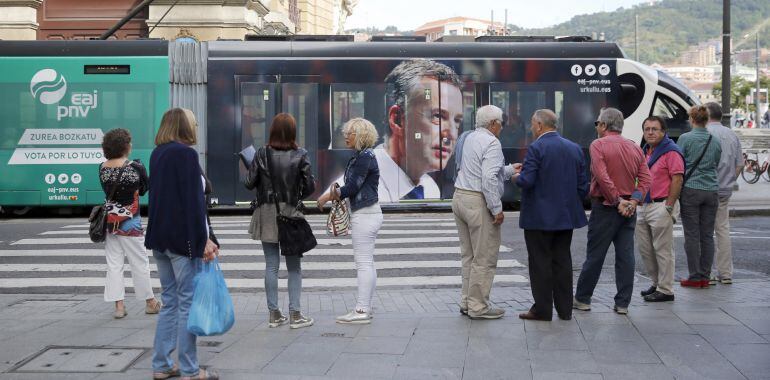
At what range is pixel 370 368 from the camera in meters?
6.25

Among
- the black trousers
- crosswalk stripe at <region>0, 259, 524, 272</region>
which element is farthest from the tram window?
the black trousers

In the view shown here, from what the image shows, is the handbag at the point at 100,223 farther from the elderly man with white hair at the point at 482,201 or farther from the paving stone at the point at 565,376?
the paving stone at the point at 565,376

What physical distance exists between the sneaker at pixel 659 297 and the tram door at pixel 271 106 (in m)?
9.95

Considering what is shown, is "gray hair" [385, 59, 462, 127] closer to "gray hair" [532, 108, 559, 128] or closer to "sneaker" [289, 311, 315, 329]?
"gray hair" [532, 108, 559, 128]

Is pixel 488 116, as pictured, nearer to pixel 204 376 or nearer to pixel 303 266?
pixel 204 376

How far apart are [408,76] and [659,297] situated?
1017 centimetres

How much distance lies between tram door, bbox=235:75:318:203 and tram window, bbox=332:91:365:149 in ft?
1.17

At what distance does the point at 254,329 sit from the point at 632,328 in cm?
298

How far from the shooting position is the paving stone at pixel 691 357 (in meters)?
6.11

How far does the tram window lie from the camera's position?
18.2m

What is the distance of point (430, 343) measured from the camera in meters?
7.01

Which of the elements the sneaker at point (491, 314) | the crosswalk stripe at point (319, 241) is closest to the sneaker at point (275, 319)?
the sneaker at point (491, 314)

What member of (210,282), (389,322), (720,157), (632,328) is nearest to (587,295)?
(632,328)

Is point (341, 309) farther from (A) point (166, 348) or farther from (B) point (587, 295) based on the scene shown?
(A) point (166, 348)
